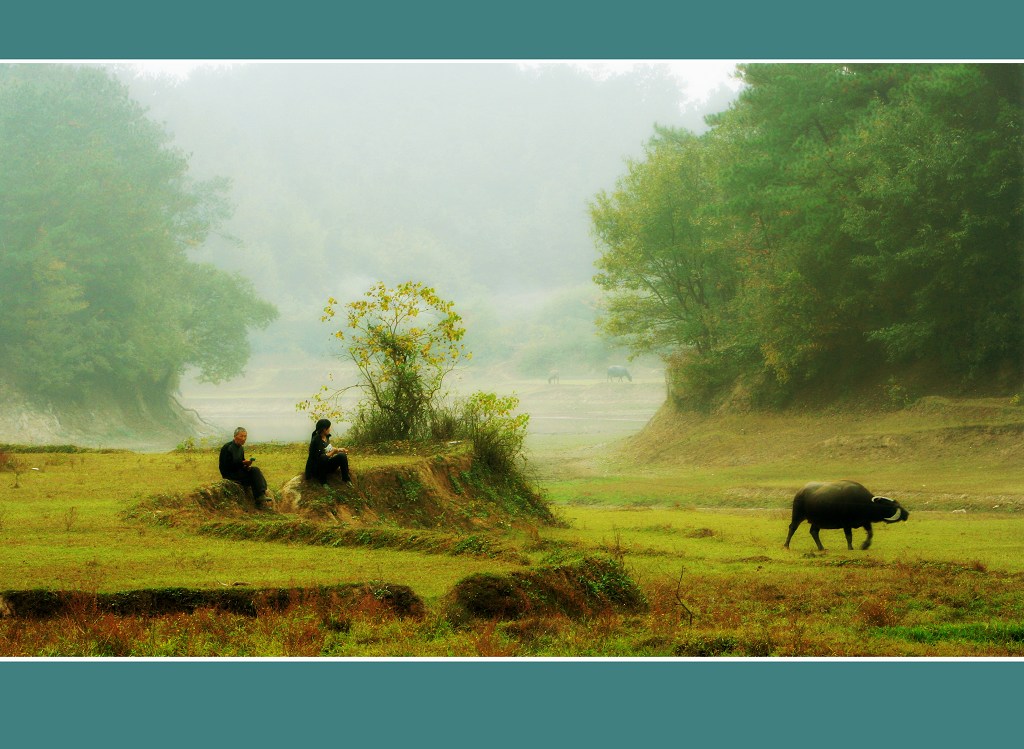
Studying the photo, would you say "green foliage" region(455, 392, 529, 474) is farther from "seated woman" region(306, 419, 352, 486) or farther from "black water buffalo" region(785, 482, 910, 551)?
"black water buffalo" region(785, 482, 910, 551)

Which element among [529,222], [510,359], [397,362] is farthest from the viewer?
[529,222]

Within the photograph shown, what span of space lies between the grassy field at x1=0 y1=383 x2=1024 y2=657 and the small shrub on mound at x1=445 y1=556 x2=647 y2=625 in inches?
5.2

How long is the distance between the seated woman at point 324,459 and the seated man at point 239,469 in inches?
28.3

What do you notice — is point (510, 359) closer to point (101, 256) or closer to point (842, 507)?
point (101, 256)

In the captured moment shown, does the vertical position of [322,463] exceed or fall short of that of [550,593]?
it exceeds it

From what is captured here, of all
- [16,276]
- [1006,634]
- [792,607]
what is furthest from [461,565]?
[16,276]

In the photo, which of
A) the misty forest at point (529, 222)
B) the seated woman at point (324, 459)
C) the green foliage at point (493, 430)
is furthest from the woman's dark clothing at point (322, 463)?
the misty forest at point (529, 222)

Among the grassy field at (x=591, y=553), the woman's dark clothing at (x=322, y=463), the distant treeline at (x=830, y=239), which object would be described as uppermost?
the distant treeline at (x=830, y=239)

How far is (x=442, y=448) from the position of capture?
1789 cm

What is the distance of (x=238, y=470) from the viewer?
13.8 meters

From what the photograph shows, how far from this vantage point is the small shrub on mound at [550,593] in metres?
9.01

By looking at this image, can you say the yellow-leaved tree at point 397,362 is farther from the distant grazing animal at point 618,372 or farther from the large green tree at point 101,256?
the distant grazing animal at point 618,372

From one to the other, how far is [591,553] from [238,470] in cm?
497

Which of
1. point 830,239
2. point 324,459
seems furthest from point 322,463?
point 830,239
